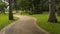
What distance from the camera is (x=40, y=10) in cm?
4838

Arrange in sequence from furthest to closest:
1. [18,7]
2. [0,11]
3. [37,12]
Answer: [18,7]
[37,12]
[0,11]

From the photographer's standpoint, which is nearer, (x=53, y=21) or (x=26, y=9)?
(x=53, y=21)

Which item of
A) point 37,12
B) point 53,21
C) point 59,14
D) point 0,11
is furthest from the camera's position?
point 37,12

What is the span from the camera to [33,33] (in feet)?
42.2

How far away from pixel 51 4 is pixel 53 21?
78.9 inches

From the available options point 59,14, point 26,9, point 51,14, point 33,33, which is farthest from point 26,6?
point 33,33

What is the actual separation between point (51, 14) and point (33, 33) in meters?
9.66

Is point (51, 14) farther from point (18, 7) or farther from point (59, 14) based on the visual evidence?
point (18, 7)

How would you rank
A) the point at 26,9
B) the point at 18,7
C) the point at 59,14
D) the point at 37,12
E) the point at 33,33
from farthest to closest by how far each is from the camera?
1. the point at 18,7
2. the point at 26,9
3. the point at 37,12
4. the point at 59,14
5. the point at 33,33

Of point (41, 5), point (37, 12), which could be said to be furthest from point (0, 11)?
point (41, 5)

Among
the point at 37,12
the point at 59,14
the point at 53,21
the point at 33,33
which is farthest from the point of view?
the point at 37,12

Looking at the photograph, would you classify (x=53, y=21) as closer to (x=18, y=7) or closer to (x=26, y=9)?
(x=26, y=9)

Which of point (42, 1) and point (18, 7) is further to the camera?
point (18, 7)

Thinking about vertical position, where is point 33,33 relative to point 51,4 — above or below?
below
